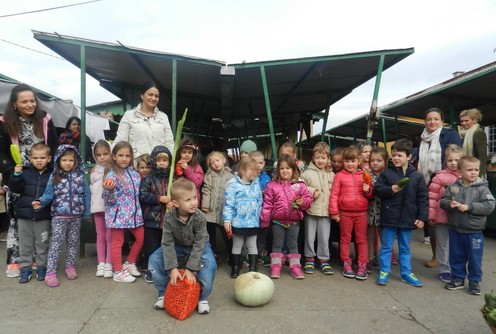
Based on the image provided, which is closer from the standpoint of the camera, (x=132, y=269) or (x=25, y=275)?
(x=25, y=275)

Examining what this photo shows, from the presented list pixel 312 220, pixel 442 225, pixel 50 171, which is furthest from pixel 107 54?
pixel 442 225

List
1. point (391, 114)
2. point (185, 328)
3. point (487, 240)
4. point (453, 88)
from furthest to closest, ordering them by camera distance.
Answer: point (391, 114), point (453, 88), point (487, 240), point (185, 328)

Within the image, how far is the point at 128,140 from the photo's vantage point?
4.13 meters

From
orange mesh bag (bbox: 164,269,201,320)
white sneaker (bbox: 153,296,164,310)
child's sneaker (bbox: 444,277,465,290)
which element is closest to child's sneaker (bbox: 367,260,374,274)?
child's sneaker (bbox: 444,277,465,290)

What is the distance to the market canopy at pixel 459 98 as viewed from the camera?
19.4 feet

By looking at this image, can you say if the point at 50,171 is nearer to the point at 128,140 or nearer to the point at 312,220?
Answer: the point at 128,140

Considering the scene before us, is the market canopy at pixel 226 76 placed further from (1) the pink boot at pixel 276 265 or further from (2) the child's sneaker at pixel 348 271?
(2) the child's sneaker at pixel 348 271

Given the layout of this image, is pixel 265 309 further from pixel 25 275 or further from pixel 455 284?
pixel 25 275

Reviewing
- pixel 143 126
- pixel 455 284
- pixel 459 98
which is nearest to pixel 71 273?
pixel 143 126

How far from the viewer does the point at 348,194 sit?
3807mm

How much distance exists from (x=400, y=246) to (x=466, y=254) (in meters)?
0.61

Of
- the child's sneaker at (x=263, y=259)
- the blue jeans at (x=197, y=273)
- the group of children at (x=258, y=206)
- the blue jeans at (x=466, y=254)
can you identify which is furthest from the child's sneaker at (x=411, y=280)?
the blue jeans at (x=197, y=273)

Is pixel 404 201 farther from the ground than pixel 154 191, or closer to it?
closer to it

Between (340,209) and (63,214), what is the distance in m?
3.02
